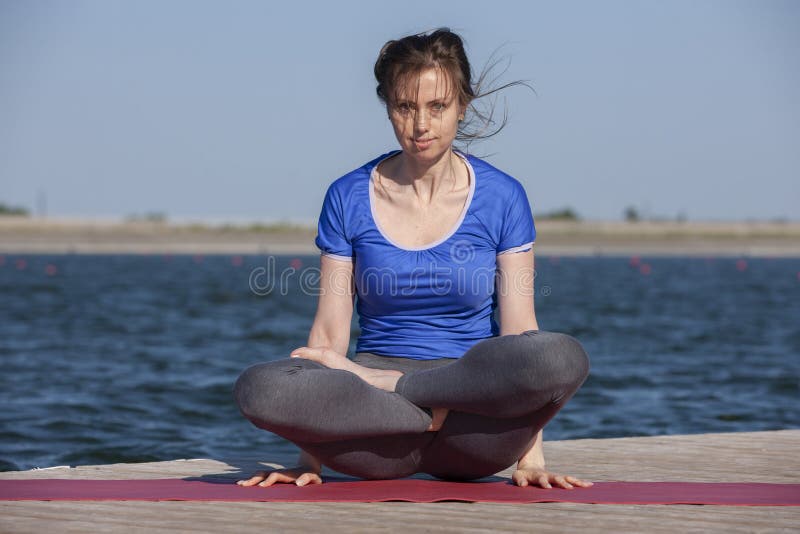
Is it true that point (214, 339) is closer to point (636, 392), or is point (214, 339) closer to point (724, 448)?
point (636, 392)

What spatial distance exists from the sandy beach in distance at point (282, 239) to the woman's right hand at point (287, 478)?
72.2 meters

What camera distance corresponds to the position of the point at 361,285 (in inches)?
158

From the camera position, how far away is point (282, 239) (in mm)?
83000

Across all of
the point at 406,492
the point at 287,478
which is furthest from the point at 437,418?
the point at 287,478

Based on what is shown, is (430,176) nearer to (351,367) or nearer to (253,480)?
(351,367)

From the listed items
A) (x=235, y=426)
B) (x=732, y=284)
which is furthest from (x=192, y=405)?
(x=732, y=284)

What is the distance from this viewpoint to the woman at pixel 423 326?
366 centimetres

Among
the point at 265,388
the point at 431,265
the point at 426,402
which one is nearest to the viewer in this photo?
the point at 265,388

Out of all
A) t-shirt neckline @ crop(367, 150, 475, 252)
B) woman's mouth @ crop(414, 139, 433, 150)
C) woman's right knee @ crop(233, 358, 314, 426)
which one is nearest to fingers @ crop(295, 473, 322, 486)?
woman's right knee @ crop(233, 358, 314, 426)

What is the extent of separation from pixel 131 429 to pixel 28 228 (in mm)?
78215

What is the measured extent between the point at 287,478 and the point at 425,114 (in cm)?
139

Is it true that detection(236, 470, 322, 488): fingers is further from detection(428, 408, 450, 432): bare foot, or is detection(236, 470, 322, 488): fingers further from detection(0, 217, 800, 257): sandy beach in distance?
detection(0, 217, 800, 257): sandy beach in distance

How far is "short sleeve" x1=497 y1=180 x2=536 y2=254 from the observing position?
3.98 metres

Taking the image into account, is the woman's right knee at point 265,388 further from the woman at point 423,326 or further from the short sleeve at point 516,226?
the short sleeve at point 516,226
